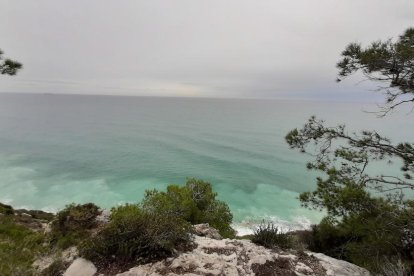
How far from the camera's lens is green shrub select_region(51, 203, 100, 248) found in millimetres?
8812

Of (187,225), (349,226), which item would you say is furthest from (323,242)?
(187,225)

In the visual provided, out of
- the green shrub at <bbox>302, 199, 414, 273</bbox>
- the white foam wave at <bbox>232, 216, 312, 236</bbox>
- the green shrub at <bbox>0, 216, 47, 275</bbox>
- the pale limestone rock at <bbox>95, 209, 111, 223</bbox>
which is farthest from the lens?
the white foam wave at <bbox>232, 216, 312, 236</bbox>

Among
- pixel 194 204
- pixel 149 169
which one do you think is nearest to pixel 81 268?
pixel 194 204

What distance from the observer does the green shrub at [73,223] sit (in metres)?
8.81

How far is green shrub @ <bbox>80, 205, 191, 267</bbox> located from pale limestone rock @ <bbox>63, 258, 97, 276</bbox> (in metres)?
0.15

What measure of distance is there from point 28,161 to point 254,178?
47452mm

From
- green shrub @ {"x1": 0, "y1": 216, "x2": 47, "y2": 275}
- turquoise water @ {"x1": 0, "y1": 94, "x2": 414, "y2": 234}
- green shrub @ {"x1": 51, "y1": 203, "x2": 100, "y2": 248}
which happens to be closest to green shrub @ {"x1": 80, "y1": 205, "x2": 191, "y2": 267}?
green shrub @ {"x1": 0, "y1": 216, "x2": 47, "y2": 275}

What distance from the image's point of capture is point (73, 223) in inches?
373

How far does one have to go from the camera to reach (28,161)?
6216 cm

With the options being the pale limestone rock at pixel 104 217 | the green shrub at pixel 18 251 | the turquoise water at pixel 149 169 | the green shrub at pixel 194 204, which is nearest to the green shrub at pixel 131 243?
the green shrub at pixel 18 251

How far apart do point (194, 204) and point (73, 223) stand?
10.6 m

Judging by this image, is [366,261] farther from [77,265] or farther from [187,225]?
[77,265]

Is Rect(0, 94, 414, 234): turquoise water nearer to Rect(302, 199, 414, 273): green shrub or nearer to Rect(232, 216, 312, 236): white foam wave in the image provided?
Rect(232, 216, 312, 236): white foam wave

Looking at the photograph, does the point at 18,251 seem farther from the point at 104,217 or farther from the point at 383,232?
the point at 383,232
